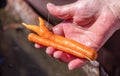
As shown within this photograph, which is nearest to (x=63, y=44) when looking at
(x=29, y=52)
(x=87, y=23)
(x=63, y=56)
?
(x=63, y=56)

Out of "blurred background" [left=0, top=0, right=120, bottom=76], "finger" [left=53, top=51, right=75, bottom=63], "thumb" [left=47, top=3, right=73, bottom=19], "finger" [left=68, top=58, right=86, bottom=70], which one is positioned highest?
"thumb" [left=47, top=3, right=73, bottom=19]

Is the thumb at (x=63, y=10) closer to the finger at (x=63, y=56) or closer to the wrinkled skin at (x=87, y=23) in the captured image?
the wrinkled skin at (x=87, y=23)

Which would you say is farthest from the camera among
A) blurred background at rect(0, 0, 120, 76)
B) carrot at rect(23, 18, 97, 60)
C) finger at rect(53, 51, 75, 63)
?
blurred background at rect(0, 0, 120, 76)

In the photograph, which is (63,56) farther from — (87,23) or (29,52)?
(29,52)

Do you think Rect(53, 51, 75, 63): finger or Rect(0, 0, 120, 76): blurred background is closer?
Rect(53, 51, 75, 63): finger

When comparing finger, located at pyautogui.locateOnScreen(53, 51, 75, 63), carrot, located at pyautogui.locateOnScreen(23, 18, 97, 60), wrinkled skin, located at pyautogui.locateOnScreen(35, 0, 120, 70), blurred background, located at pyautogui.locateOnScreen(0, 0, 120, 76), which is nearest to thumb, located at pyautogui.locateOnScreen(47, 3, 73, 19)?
wrinkled skin, located at pyautogui.locateOnScreen(35, 0, 120, 70)

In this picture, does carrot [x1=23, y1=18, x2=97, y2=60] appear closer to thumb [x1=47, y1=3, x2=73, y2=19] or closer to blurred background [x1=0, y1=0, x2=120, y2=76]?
thumb [x1=47, y1=3, x2=73, y2=19]

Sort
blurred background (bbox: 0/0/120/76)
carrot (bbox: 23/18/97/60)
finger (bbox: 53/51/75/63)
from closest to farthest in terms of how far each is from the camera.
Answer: carrot (bbox: 23/18/97/60) → finger (bbox: 53/51/75/63) → blurred background (bbox: 0/0/120/76)

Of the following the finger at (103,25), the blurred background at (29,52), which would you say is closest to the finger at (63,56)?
the finger at (103,25)

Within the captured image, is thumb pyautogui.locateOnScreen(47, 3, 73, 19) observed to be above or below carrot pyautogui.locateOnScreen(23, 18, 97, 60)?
above
